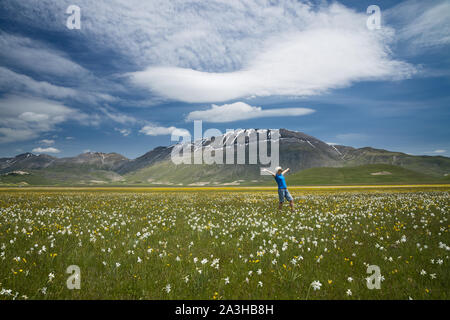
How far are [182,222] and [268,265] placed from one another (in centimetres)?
720

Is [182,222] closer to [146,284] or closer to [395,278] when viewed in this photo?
[146,284]

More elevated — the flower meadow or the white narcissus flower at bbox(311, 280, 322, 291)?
the white narcissus flower at bbox(311, 280, 322, 291)

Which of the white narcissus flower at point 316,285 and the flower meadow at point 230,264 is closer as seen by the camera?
the white narcissus flower at point 316,285

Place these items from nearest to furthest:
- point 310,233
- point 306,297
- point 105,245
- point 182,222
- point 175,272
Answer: point 306,297, point 175,272, point 105,245, point 310,233, point 182,222

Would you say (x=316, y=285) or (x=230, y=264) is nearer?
(x=316, y=285)

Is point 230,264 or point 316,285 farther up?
point 316,285

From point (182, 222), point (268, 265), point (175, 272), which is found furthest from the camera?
point (182, 222)

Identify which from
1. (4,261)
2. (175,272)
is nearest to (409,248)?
(175,272)

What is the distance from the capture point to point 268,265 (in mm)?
6680

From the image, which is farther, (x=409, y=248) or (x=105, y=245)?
(x=105, y=245)

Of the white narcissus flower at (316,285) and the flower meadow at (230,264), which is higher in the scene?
the white narcissus flower at (316,285)

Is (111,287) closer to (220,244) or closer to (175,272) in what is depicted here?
(175,272)

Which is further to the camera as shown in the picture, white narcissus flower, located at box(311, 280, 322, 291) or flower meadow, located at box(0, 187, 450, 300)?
flower meadow, located at box(0, 187, 450, 300)
